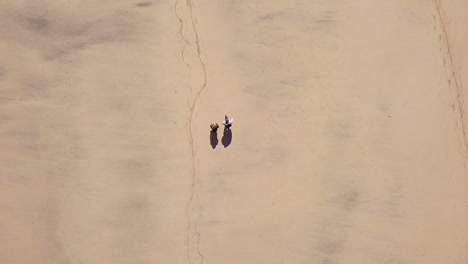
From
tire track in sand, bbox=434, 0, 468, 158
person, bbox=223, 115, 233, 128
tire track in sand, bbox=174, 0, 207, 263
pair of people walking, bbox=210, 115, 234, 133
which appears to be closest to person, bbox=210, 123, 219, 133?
pair of people walking, bbox=210, 115, 234, 133

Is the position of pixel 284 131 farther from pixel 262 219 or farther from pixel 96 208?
pixel 96 208

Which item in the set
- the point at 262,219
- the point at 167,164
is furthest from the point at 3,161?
the point at 262,219

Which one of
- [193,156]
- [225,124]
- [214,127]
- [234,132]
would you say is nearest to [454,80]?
[234,132]

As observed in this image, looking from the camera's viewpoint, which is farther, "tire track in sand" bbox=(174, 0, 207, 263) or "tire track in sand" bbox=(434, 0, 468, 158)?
"tire track in sand" bbox=(434, 0, 468, 158)

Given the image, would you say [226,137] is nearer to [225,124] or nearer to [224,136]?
[224,136]

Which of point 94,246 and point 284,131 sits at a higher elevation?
point 284,131

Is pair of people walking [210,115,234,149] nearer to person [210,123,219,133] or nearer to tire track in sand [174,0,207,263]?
person [210,123,219,133]
